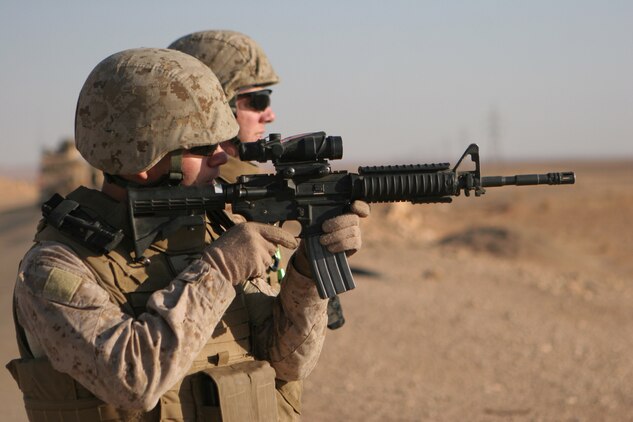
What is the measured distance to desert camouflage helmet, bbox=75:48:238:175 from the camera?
279cm

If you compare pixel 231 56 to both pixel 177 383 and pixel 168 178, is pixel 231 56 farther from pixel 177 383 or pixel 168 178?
pixel 177 383

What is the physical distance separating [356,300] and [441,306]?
39.2 inches

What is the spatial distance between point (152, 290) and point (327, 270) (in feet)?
1.81

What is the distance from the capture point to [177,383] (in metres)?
2.79

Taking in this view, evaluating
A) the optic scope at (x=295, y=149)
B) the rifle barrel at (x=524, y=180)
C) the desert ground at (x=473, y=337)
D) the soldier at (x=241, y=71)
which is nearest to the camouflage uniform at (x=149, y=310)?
the optic scope at (x=295, y=149)

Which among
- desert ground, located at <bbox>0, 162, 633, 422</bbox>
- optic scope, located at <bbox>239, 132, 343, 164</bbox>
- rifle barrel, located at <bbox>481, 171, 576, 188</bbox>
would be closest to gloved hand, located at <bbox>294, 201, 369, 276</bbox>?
optic scope, located at <bbox>239, 132, 343, 164</bbox>

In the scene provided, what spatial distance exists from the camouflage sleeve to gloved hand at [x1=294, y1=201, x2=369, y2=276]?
473 millimetres

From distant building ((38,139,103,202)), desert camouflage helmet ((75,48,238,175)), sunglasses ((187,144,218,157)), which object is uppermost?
desert camouflage helmet ((75,48,238,175))

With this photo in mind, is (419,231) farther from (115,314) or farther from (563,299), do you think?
(115,314)

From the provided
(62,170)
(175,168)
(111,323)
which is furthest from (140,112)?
(62,170)

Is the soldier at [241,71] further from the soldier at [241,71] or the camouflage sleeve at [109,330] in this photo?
the camouflage sleeve at [109,330]

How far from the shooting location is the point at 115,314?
254 cm

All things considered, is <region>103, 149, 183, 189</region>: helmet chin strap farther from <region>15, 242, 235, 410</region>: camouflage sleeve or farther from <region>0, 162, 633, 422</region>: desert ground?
<region>0, 162, 633, 422</region>: desert ground

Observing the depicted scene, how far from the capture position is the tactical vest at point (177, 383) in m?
2.69
